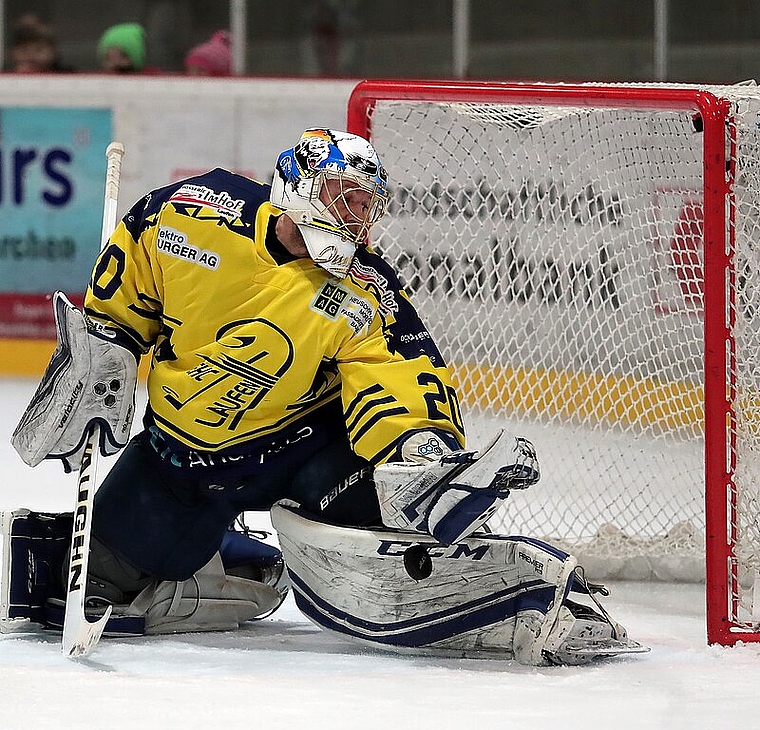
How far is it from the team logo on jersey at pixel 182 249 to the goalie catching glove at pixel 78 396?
192mm

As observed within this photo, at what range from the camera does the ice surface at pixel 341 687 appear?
7.41 feet

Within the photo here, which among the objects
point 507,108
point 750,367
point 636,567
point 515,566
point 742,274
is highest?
point 507,108

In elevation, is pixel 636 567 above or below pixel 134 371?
below

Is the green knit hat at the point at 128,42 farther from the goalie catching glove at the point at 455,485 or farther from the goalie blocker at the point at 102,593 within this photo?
the goalie catching glove at the point at 455,485

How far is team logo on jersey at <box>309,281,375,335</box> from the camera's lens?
2627mm

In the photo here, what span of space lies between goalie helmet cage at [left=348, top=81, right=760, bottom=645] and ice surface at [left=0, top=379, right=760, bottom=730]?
867 mm

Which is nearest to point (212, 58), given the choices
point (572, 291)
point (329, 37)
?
point (329, 37)

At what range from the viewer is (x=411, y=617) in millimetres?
2684

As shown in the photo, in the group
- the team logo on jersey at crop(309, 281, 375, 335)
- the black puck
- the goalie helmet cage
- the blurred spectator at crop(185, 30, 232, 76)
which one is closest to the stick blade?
the black puck

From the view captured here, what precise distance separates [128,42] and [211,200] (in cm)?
371

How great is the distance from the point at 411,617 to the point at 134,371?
2.16ft

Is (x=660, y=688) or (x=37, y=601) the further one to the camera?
(x=37, y=601)

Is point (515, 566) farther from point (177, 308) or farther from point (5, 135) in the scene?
point (5, 135)

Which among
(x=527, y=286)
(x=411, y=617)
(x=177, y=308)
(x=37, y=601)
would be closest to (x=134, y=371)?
(x=177, y=308)
